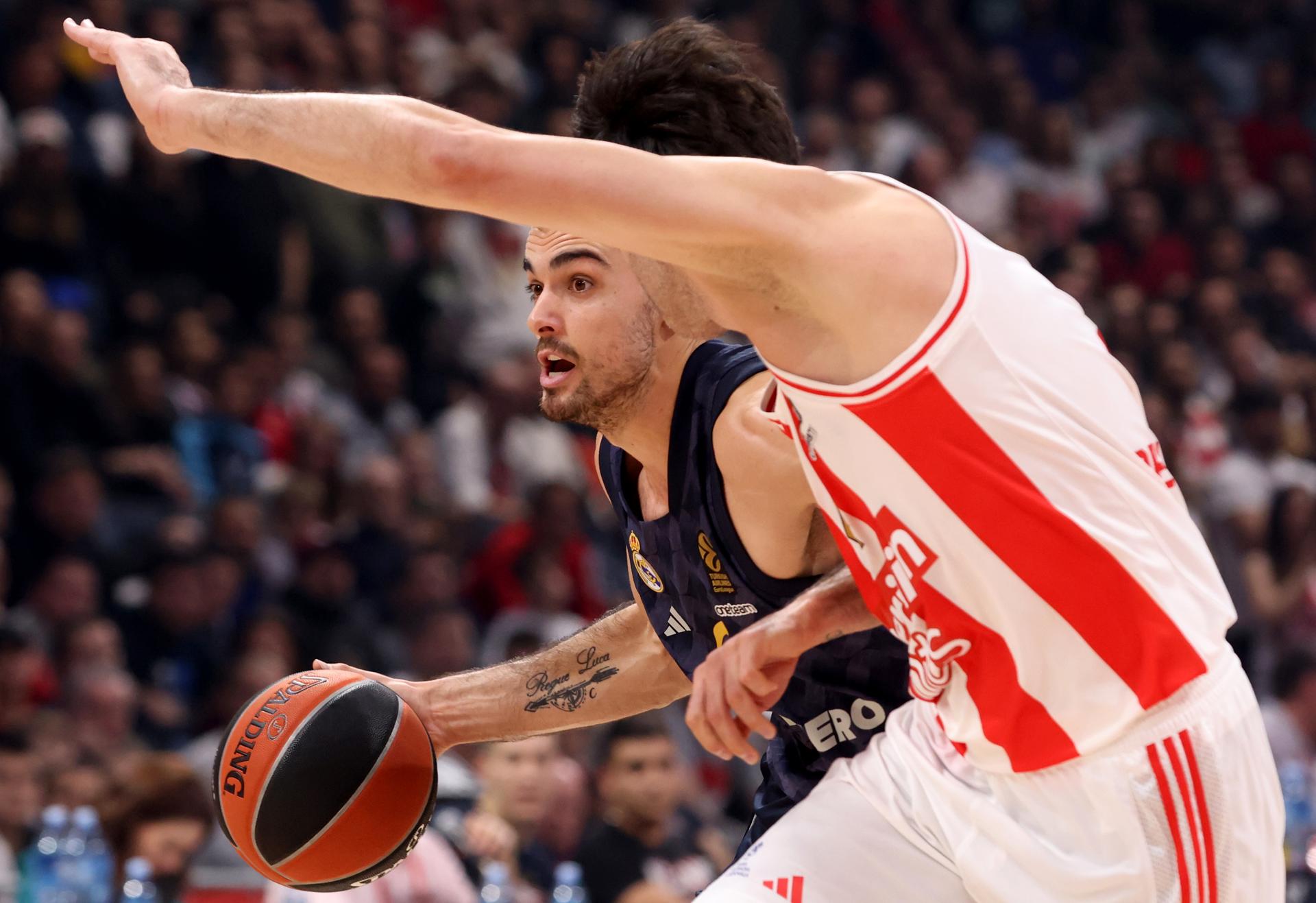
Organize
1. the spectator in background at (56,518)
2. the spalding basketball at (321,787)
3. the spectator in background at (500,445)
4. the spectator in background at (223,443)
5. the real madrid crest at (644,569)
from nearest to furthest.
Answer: the spalding basketball at (321,787) → the real madrid crest at (644,569) → the spectator in background at (56,518) → the spectator in background at (223,443) → the spectator in background at (500,445)

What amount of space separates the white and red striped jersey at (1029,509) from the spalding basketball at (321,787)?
1.38 meters

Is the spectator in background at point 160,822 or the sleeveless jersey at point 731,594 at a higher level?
the sleeveless jersey at point 731,594

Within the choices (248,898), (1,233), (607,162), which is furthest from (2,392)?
(607,162)

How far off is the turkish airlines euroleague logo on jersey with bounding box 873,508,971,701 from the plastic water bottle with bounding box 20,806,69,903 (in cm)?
380

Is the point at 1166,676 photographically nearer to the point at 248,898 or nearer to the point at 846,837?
the point at 846,837

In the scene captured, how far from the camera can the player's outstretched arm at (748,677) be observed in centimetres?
297

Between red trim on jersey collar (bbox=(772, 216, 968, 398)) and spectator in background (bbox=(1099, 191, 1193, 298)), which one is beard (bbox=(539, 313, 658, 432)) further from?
spectator in background (bbox=(1099, 191, 1193, 298))

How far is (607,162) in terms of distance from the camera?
2.53m

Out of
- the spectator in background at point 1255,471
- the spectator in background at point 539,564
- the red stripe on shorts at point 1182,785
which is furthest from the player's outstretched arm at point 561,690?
the spectator in background at point 1255,471

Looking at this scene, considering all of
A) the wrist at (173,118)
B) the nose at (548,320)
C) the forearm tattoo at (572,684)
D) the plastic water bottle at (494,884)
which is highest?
the wrist at (173,118)

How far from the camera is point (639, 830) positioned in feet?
21.8

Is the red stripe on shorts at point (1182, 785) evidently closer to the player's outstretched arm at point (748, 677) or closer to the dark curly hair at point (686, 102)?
the player's outstretched arm at point (748, 677)

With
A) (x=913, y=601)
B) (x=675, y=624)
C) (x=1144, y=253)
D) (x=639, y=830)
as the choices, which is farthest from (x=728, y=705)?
(x=1144, y=253)

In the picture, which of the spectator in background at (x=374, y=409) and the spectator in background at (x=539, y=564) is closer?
the spectator in background at (x=539, y=564)
